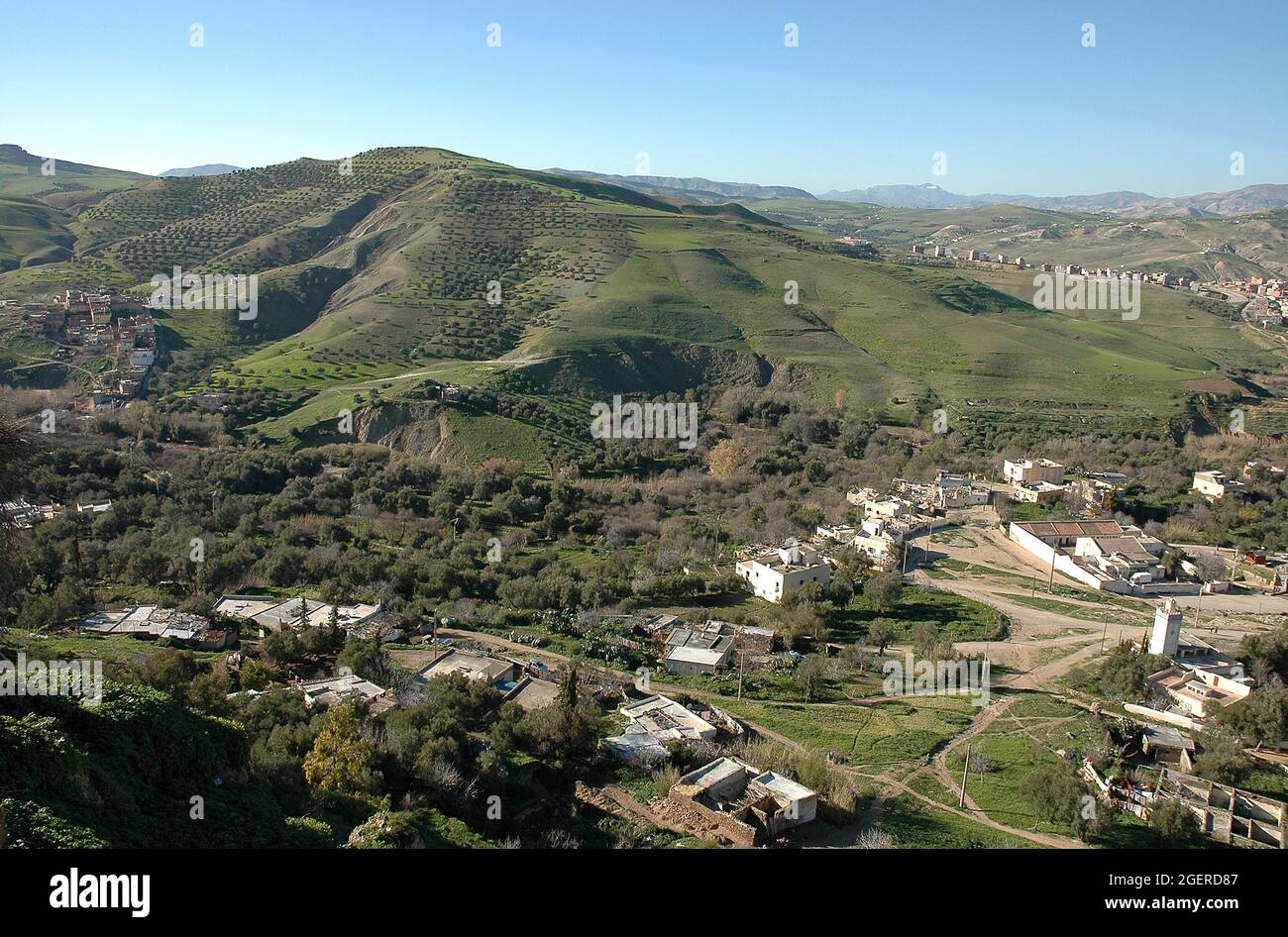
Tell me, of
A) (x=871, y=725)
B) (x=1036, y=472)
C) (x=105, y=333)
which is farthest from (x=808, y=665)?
(x=105, y=333)

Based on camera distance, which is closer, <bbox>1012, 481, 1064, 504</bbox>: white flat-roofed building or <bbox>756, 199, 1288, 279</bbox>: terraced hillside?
<bbox>1012, 481, 1064, 504</bbox>: white flat-roofed building

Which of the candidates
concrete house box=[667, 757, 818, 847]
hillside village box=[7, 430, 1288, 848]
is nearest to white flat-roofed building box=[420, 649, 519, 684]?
hillside village box=[7, 430, 1288, 848]

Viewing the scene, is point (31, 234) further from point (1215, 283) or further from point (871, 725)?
point (1215, 283)

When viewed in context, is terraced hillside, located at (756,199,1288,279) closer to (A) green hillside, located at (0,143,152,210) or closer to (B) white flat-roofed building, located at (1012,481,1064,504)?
(B) white flat-roofed building, located at (1012,481,1064,504)

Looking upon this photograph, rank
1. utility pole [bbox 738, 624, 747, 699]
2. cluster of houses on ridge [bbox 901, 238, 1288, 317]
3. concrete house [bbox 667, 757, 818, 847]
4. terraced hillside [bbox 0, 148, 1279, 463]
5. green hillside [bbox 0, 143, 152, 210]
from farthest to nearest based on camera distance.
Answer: cluster of houses on ridge [bbox 901, 238, 1288, 317]
green hillside [bbox 0, 143, 152, 210]
terraced hillside [bbox 0, 148, 1279, 463]
utility pole [bbox 738, 624, 747, 699]
concrete house [bbox 667, 757, 818, 847]
